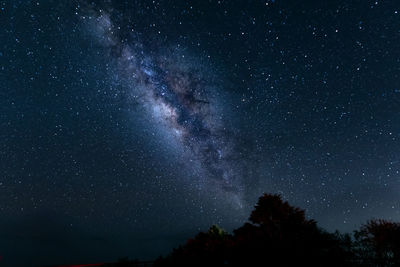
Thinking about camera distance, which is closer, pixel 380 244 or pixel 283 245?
pixel 283 245

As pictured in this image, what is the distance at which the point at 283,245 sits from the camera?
934 cm

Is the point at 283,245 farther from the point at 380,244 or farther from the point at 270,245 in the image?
the point at 380,244

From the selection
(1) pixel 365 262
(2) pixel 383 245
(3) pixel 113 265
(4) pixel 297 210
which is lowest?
(3) pixel 113 265

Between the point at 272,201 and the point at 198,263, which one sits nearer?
the point at 198,263

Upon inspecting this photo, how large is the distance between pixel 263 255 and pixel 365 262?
644 centimetres

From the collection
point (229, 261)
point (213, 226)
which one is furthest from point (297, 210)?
point (213, 226)

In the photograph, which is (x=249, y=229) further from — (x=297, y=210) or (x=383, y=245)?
(x=383, y=245)

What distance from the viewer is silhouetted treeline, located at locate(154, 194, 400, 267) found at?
9349 mm

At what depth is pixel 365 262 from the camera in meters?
11.9

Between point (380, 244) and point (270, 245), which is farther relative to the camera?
point (380, 244)

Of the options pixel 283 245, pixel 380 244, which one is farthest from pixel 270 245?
pixel 380 244

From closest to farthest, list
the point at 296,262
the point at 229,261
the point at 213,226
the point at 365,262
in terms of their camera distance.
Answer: the point at 296,262, the point at 229,261, the point at 365,262, the point at 213,226

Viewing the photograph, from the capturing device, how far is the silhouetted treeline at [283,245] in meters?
9.35

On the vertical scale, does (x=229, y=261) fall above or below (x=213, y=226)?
below
